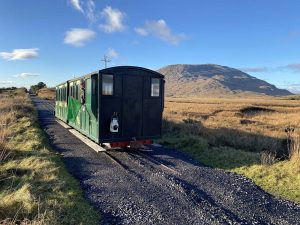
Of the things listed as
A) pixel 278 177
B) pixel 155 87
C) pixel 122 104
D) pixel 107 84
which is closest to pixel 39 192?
pixel 107 84

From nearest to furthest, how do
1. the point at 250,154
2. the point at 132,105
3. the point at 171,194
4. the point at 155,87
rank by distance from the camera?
1. the point at 171,194
2. the point at 250,154
3. the point at 132,105
4. the point at 155,87

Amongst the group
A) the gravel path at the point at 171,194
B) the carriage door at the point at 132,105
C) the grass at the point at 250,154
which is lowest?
the gravel path at the point at 171,194

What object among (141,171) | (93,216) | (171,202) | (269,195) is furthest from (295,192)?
(93,216)

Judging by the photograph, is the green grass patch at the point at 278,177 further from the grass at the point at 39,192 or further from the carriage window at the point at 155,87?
the grass at the point at 39,192

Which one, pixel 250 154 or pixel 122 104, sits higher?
pixel 122 104

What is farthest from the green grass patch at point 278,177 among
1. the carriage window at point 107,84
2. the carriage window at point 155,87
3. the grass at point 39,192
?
the carriage window at point 107,84

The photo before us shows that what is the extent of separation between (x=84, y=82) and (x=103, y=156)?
3.22 metres

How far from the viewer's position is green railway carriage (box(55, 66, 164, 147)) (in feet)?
37.9

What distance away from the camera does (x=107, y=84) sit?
37.8 ft

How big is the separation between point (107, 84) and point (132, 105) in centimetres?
136

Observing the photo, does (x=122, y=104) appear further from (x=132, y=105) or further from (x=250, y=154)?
(x=250, y=154)

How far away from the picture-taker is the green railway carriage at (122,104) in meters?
11.6

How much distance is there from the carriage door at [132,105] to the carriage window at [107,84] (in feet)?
1.75

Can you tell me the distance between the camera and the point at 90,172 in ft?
31.7
